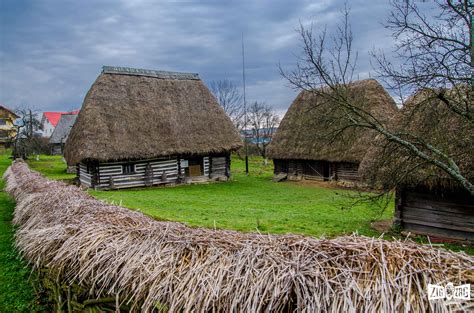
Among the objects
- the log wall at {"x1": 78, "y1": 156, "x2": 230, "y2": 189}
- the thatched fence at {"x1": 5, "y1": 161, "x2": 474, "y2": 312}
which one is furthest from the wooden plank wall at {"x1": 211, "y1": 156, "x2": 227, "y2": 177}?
the thatched fence at {"x1": 5, "y1": 161, "x2": 474, "y2": 312}

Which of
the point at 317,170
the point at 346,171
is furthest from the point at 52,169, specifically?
the point at 346,171

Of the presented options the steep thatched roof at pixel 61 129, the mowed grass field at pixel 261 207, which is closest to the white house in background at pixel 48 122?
the steep thatched roof at pixel 61 129

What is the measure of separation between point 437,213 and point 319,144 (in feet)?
45.7

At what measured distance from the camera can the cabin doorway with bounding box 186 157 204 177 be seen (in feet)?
75.5

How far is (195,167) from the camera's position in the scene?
76.3ft

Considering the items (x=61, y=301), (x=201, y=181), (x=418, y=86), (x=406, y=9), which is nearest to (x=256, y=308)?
(x=61, y=301)

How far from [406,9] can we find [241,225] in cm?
615

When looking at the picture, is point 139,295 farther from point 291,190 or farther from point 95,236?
point 291,190

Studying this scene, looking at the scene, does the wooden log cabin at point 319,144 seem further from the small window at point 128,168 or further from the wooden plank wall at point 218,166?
the small window at point 128,168

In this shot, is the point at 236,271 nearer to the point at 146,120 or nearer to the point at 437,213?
the point at 437,213

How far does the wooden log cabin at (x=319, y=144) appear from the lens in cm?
2166

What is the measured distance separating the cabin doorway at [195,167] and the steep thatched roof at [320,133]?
6.21 metres

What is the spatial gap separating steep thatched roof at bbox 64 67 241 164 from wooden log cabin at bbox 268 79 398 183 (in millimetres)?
4522

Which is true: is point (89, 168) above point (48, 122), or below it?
below
